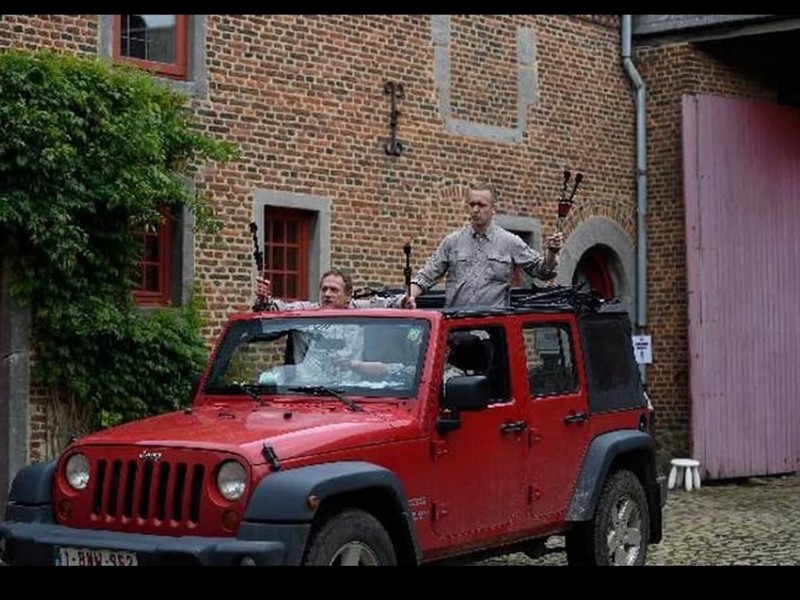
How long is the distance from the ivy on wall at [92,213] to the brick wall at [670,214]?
6.87 meters

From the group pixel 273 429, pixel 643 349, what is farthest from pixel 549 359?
pixel 643 349

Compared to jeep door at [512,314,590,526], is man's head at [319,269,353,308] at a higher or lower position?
higher

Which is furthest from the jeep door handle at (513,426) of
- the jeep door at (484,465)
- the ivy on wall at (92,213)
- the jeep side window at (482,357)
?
the ivy on wall at (92,213)

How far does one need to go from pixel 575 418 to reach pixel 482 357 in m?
1.01

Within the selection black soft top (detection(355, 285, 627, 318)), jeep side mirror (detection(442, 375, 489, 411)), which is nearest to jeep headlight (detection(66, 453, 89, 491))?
jeep side mirror (detection(442, 375, 489, 411))

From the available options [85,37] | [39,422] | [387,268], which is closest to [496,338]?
[39,422]

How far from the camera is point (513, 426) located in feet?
26.6

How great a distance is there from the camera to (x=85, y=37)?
39.8ft

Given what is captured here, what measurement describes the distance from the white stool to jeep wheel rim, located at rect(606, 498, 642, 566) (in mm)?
6846

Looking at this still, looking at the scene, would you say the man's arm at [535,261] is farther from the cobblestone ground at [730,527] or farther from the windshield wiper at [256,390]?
the cobblestone ground at [730,527]

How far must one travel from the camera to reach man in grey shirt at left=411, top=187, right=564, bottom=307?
30.0 ft

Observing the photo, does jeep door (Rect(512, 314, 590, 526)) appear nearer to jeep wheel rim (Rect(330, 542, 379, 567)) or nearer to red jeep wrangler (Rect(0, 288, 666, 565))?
red jeep wrangler (Rect(0, 288, 666, 565))
